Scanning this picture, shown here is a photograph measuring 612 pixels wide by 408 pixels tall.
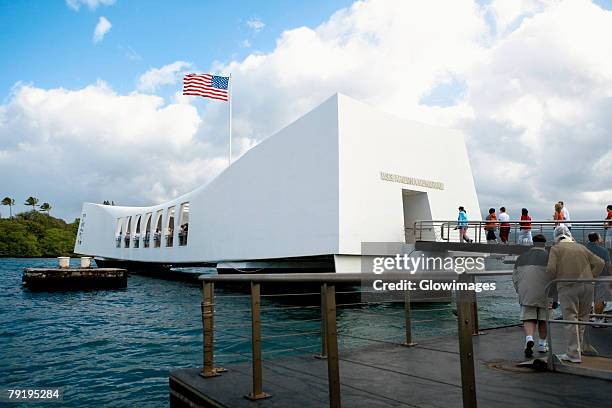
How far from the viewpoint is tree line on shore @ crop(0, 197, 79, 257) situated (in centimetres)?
8044

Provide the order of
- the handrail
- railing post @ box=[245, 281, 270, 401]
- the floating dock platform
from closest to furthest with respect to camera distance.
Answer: the handrail < railing post @ box=[245, 281, 270, 401] < the floating dock platform

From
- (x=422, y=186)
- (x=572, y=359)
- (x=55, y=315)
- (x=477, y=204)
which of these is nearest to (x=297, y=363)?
(x=572, y=359)

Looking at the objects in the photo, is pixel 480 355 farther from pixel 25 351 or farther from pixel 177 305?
pixel 177 305

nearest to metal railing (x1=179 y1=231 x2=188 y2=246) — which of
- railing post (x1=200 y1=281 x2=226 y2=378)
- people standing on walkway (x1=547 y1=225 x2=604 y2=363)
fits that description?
railing post (x1=200 y1=281 x2=226 y2=378)

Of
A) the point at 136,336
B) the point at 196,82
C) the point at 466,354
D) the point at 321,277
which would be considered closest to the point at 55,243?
the point at 196,82

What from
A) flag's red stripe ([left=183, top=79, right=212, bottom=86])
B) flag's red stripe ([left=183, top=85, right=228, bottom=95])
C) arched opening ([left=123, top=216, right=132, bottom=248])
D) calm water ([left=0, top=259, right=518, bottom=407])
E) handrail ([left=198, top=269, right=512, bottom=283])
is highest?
flag's red stripe ([left=183, top=79, right=212, bottom=86])

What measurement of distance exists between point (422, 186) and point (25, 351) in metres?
13.6

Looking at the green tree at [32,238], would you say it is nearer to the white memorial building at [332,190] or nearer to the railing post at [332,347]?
the white memorial building at [332,190]

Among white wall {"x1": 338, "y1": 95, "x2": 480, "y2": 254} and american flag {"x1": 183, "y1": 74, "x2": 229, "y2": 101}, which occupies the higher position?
american flag {"x1": 183, "y1": 74, "x2": 229, "y2": 101}

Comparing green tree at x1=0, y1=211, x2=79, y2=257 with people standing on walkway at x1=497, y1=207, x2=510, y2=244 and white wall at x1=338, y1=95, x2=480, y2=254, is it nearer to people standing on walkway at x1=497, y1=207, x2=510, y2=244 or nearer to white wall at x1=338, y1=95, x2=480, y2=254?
white wall at x1=338, y1=95, x2=480, y2=254

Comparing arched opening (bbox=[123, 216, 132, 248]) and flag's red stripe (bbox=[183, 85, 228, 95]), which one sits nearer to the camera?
flag's red stripe (bbox=[183, 85, 228, 95])

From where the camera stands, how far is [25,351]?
9.40 metres

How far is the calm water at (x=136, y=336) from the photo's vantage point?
6.81 metres

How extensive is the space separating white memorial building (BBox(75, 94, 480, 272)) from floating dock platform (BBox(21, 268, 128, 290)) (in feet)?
19.0
